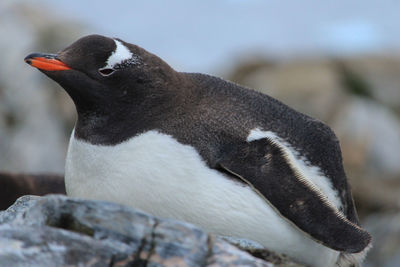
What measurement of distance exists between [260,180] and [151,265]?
1.04m

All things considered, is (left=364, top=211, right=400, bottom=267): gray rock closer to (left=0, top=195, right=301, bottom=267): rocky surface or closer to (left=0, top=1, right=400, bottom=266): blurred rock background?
(left=0, top=1, right=400, bottom=266): blurred rock background

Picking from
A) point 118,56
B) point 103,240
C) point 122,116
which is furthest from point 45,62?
point 103,240

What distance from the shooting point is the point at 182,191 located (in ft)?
13.1

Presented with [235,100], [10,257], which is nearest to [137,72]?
[235,100]

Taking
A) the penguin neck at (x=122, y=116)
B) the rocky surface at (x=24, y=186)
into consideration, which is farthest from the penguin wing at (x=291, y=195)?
the rocky surface at (x=24, y=186)

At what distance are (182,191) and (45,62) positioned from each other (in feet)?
3.23

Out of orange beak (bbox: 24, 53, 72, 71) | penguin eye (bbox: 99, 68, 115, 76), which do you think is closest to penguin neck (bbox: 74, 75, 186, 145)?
penguin eye (bbox: 99, 68, 115, 76)

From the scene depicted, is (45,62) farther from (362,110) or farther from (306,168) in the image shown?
(362,110)

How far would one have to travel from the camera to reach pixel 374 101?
16.0 metres

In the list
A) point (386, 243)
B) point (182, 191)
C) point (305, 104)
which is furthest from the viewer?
point (305, 104)

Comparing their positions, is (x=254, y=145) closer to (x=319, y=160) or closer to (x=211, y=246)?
(x=319, y=160)

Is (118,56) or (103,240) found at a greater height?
(118,56)

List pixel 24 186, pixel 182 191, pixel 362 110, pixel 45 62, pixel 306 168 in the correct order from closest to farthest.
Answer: pixel 182 191
pixel 45 62
pixel 306 168
pixel 24 186
pixel 362 110

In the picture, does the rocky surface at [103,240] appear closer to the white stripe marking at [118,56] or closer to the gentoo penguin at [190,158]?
the gentoo penguin at [190,158]
